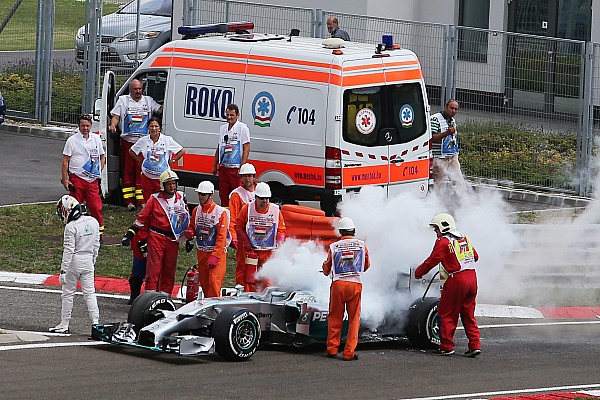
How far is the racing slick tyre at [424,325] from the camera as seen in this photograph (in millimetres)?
13789

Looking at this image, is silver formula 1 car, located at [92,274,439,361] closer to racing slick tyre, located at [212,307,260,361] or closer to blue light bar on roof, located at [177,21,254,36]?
racing slick tyre, located at [212,307,260,361]

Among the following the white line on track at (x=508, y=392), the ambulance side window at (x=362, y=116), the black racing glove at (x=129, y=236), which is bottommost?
the white line on track at (x=508, y=392)

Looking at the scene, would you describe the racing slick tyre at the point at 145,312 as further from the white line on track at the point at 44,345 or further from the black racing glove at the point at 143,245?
the black racing glove at the point at 143,245

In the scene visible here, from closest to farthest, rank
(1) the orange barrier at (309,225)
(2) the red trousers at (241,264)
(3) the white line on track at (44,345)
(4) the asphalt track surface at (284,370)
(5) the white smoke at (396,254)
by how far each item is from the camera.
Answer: (4) the asphalt track surface at (284,370) < (3) the white line on track at (44,345) < (5) the white smoke at (396,254) < (1) the orange barrier at (309,225) < (2) the red trousers at (241,264)

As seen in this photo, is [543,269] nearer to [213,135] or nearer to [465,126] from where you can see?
[213,135]

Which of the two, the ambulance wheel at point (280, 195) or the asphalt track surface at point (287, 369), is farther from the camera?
the ambulance wheel at point (280, 195)

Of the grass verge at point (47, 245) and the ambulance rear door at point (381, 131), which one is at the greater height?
the ambulance rear door at point (381, 131)

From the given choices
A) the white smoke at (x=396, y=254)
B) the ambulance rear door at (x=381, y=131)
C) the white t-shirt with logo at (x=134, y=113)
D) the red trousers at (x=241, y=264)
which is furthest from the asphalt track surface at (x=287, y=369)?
the white t-shirt with logo at (x=134, y=113)

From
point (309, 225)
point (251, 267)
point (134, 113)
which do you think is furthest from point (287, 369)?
point (134, 113)

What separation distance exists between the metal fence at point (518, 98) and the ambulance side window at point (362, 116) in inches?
200

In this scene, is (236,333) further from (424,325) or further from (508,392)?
(508,392)

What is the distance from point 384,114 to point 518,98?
5279 millimetres

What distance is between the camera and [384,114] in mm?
18016

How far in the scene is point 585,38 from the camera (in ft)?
93.4
